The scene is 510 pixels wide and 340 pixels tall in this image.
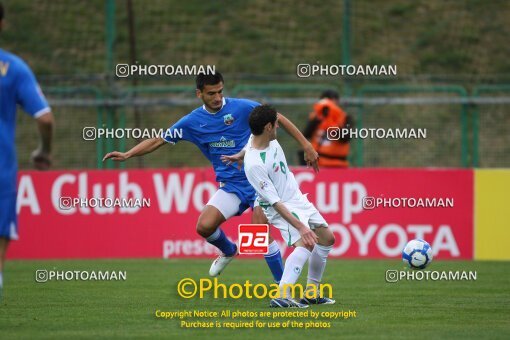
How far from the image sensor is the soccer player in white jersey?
30.9ft

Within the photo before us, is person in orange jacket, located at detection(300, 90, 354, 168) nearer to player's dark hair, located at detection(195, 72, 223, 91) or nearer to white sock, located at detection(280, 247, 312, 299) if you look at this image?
player's dark hair, located at detection(195, 72, 223, 91)

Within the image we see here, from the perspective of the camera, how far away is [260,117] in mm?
9414

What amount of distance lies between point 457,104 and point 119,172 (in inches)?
250

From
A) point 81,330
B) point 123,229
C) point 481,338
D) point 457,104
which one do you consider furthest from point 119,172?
point 481,338

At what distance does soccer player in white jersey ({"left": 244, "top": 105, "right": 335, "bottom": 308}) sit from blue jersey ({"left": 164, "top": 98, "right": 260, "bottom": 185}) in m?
1.44

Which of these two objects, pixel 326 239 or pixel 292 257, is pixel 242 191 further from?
pixel 292 257

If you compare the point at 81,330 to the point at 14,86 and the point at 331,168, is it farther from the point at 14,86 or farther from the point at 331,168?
the point at 331,168

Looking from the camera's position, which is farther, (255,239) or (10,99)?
(255,239)

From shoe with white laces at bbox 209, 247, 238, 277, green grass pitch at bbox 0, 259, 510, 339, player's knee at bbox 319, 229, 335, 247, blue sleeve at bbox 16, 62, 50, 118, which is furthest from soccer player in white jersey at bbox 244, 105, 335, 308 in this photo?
blue sleeve at bbox 16, 62, 50, 118

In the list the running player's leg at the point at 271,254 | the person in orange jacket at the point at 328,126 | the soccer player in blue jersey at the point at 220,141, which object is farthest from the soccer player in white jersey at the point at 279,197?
the person in orange jacket at the point at 328,126

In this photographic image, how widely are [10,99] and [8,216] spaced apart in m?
0.85

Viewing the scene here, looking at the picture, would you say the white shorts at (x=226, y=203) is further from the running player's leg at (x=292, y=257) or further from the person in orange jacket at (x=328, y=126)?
the person in orange jacket at (x=328, y=126)

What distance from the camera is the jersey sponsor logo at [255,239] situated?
407 inches

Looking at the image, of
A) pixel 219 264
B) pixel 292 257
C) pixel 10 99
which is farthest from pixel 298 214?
pixel 10 99
